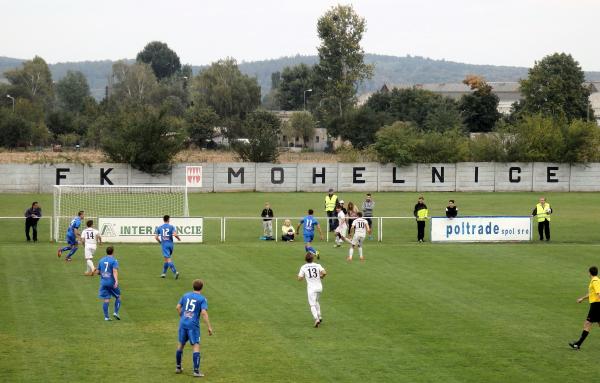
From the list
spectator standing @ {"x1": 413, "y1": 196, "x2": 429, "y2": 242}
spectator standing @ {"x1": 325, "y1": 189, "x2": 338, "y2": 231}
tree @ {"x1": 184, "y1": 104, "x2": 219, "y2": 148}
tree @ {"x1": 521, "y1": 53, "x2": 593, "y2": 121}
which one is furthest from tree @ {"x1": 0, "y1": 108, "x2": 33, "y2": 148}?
spectator standing @ {"x1": 413, "y1": 196, "x2": 429, "y2": 242}

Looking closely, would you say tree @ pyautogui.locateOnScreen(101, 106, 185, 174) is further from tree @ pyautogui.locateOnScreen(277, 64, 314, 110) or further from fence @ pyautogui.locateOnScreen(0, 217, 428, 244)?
tree @ pyautogui.locateOnScreen(277, 64, 314, 110)

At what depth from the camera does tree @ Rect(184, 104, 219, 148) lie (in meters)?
113

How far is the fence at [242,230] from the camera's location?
40.0 metres

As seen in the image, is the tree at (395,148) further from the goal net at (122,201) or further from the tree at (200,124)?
the tree at (200,124)

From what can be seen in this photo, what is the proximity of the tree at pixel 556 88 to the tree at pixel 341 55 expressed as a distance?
74.8 feet

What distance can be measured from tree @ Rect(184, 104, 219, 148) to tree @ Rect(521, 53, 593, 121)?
39.3m

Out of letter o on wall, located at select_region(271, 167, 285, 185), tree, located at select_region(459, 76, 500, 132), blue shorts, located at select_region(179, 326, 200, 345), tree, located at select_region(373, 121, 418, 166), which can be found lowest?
blue shorts, located at select_region(179, 326, 200, 345)

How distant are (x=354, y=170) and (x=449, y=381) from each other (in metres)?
47.3

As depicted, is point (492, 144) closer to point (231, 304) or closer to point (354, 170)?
point (354, 170)

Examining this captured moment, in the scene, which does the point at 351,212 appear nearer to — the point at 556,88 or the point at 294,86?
the point at 556,88

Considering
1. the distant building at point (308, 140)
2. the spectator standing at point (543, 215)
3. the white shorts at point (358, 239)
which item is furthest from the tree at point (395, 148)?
the distant building at point (308, 140)

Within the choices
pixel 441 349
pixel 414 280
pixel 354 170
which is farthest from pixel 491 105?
pixel 441 349

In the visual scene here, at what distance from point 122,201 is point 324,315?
3018cm

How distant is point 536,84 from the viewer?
11919 centimetres
